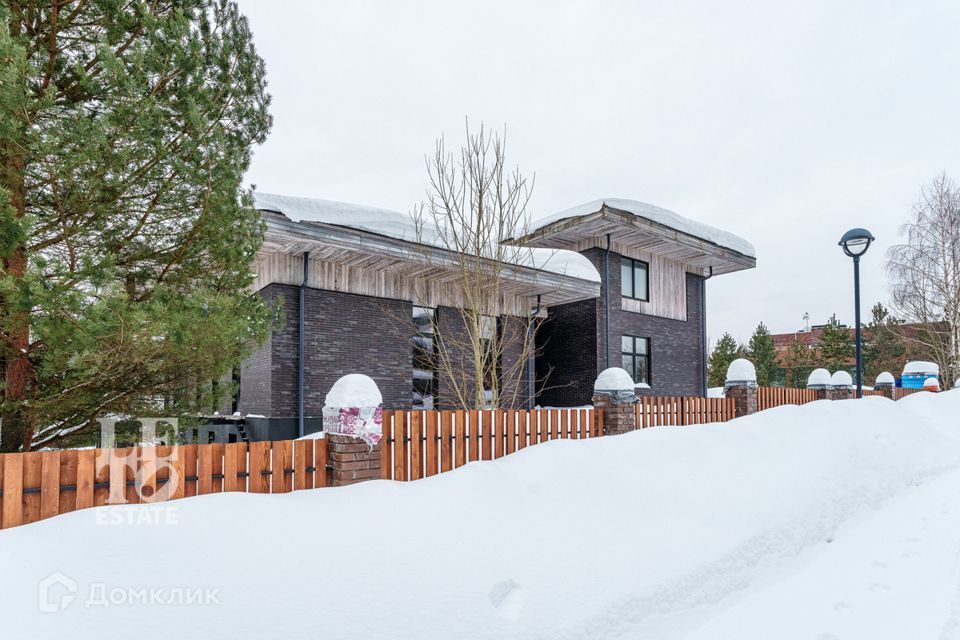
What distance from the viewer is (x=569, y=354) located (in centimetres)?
1477

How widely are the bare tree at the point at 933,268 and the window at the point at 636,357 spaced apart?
12502 millimetres

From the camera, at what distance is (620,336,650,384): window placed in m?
15.2

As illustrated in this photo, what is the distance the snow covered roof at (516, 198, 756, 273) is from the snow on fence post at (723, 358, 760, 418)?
4543 mm

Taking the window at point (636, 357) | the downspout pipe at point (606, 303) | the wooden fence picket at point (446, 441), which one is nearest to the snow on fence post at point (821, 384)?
the window at point (636, 357)

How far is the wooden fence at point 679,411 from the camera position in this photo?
30.2 ft

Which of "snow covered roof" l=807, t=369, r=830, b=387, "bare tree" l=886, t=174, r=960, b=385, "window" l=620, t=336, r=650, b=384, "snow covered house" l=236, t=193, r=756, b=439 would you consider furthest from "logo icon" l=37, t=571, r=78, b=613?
"bare tree" l=886, t=174, r=960, b=385

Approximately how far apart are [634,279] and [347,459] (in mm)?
12731

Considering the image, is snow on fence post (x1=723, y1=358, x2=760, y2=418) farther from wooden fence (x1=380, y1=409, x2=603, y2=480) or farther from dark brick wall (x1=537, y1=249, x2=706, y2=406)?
wooden fence (x1=380, y1=409, x2=603, y2=480)

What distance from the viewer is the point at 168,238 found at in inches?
188

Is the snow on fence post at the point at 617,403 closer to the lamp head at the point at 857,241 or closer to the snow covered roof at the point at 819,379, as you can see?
the lamp head at the point at 857,241

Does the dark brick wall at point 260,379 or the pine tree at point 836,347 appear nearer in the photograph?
the dark brick wall at point 260,379

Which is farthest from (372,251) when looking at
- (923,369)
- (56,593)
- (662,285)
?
(923,369)

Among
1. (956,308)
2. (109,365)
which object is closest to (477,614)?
(109,365)

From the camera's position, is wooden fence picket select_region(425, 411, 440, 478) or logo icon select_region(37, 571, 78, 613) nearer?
logo icon select_region(37, 571, 78, 613)
